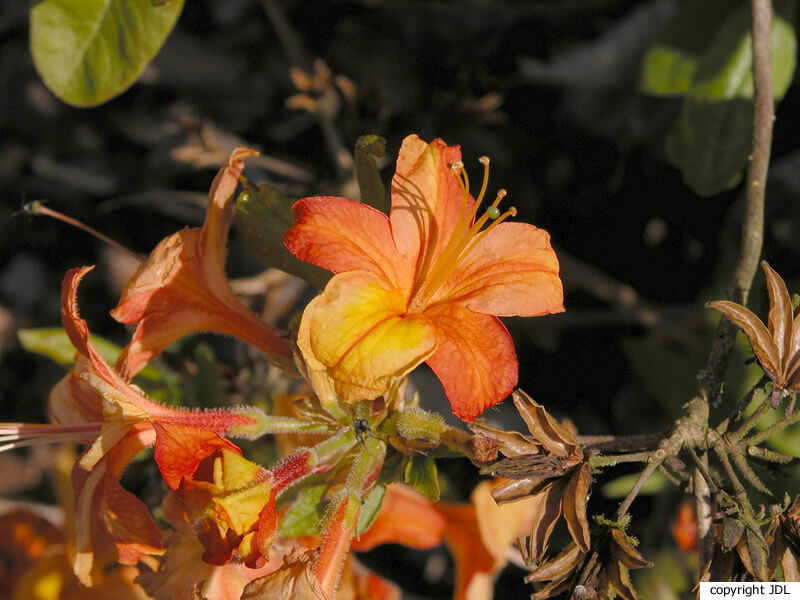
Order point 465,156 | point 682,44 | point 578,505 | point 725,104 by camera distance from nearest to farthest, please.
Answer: point 578,505, point 725,104, point 682,44, point 465,156

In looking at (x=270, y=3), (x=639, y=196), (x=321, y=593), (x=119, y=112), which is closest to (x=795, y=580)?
(x=321, y=593)

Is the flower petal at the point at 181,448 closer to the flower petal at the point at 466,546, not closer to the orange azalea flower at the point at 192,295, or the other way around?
the orange azalea flower at the point at 192,295

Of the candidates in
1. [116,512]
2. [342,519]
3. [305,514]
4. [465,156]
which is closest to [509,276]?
[342,519]

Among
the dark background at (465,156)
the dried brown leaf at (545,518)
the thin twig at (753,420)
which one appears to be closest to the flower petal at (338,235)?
the dried brown leaf at (545,518)

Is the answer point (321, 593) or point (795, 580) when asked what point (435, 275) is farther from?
point (795, 580)

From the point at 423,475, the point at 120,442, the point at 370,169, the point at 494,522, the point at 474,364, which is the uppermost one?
the point at 370,169

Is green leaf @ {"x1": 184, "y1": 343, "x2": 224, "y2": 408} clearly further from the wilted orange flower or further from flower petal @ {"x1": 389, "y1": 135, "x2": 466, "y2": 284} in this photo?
the wilted orange flower

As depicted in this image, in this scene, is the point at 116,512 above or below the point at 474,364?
below

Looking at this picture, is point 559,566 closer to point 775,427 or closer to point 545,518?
point 545,518
